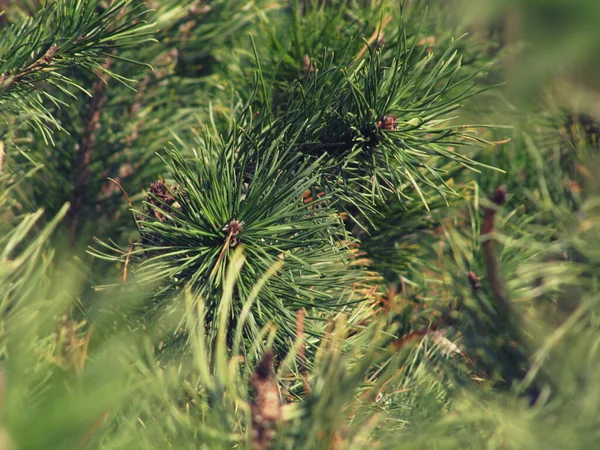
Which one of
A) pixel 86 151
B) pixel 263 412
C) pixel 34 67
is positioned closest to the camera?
pixel 263 412

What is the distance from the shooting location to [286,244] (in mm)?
282

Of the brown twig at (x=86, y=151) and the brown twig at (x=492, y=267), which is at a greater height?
the brown twig at (x=492, y=267)

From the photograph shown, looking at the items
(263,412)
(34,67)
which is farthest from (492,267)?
(34,67)

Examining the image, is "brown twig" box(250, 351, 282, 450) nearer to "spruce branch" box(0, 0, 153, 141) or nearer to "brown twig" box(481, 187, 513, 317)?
"brown twig" box(481, 187, 513, 317)

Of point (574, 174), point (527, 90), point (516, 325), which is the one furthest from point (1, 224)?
point (527, 90)

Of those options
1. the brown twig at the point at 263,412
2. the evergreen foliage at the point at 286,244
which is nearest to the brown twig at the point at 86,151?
the evergreen foliage at the point at 286,244

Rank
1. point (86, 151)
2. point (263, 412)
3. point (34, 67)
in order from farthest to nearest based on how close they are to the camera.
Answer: point (86, 151) < point (34, 67) < point (263, 412)

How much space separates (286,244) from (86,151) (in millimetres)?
204

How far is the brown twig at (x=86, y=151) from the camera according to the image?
0.40 metres

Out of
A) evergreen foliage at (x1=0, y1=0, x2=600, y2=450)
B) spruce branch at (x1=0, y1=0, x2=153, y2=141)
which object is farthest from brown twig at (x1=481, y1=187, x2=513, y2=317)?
spruce branch at (x1=0, y1=0, x2=153, y2=141)

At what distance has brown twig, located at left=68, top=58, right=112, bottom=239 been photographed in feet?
1.32

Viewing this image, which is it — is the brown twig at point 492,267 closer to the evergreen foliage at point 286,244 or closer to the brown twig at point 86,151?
the evergreen foliage at point 286,244

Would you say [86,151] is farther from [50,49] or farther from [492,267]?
[492,267]

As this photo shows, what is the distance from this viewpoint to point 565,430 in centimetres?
18
